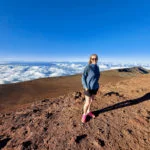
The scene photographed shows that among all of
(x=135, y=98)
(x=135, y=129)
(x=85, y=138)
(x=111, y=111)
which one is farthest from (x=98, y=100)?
(x=85, y=138)

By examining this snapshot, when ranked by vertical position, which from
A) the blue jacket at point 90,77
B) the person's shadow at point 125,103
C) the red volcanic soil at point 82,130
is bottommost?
the red volcanic soil at point 82,130

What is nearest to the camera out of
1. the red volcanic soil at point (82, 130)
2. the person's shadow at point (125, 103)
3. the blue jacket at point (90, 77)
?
the red volcanic soil at point (82, 130)

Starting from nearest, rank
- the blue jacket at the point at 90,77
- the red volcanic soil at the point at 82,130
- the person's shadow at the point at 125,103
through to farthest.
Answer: the red volcanic soil at the point at 82,130
the blue jacket at the point at 90,77
the person's shadow at the point at 125,103

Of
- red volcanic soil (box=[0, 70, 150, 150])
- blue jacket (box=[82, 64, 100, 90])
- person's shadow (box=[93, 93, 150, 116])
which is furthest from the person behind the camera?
person's shadow (box=[93, 93, 150, 116])

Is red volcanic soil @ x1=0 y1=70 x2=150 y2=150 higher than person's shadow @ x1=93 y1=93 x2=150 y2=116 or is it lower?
lower

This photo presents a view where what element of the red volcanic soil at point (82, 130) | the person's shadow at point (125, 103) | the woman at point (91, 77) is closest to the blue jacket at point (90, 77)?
the woman at point (91, 77)

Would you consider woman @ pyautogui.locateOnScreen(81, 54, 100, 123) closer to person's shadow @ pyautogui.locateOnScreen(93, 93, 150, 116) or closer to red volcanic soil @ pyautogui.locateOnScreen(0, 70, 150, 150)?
red volcanic soil @ pyautogui.locateOnScreen(0, 70, 150, 150)

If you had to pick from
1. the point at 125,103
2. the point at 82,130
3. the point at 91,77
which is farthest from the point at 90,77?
the point at 125,103

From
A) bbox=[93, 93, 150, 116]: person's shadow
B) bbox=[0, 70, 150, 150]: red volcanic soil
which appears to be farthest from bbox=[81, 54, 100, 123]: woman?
bbox=[93, 93, 150, 116]: person's shadow

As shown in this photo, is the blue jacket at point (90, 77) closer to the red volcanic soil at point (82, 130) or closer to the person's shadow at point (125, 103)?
the red volcanic soil at point (82, 130)

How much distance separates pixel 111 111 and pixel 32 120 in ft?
8.75

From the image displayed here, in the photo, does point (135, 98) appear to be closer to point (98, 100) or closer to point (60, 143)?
point (98, 100)

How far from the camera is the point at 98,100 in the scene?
243 inches

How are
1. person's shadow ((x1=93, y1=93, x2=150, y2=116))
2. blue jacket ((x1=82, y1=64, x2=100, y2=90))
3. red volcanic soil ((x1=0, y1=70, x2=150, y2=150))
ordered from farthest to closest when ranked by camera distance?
person's shadow ((x1=93, y1=93, x2=150, y2=116)) < blue jacket ((x1=82, y1=64, x2=100, y2=90)) < red volcanic soil ((x1=0, y1=70, x2=150, y2=150))
